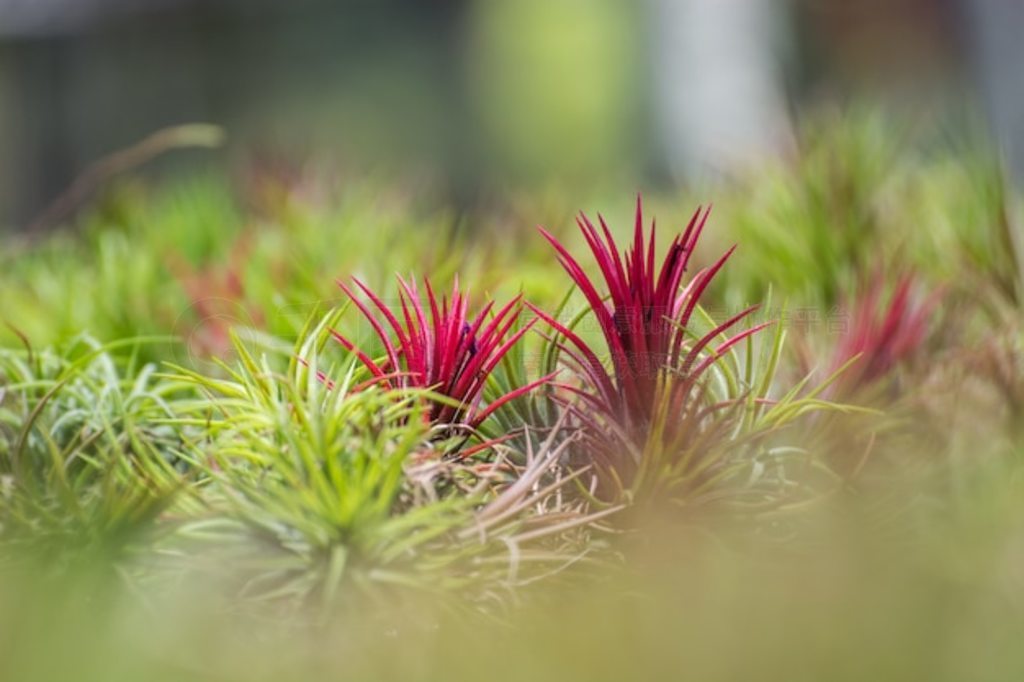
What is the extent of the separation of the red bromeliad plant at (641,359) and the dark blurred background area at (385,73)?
963cm

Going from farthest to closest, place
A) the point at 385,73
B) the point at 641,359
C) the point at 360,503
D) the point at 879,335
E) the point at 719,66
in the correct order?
the point at 385,73 → the point at 719,66 → the point at 879,335 → the point at 641,359 → the point at 360,503

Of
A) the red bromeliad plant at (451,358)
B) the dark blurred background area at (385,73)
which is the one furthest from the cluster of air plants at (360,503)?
the dark blurred background area at (385,73)

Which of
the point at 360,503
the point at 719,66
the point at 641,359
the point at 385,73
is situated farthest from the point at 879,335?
the point at 385,73

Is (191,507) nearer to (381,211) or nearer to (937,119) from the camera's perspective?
(381,211)

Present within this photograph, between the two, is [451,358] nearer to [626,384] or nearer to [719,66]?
[626,384]

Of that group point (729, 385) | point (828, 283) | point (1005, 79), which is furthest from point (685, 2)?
point (729, 385)

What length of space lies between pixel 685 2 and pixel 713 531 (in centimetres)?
615

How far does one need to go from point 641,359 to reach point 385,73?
41.1ft

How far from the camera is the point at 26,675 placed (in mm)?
694

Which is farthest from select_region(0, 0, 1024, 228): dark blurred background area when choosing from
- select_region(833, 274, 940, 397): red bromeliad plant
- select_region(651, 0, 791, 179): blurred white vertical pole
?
select_region(833, 274, 940, 397): red bromeliad plant

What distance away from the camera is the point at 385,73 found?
13227 millimetres

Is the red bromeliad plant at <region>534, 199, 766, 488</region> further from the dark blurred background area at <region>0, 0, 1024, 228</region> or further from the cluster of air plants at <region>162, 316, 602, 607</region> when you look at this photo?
the dark blurred background area at <region>0, 0, 1024, 228</region>

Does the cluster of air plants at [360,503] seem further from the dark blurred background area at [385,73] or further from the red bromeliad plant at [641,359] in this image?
the dark blurred background area at [385,73]

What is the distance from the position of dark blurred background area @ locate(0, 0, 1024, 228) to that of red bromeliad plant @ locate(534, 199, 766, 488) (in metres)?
9.63
